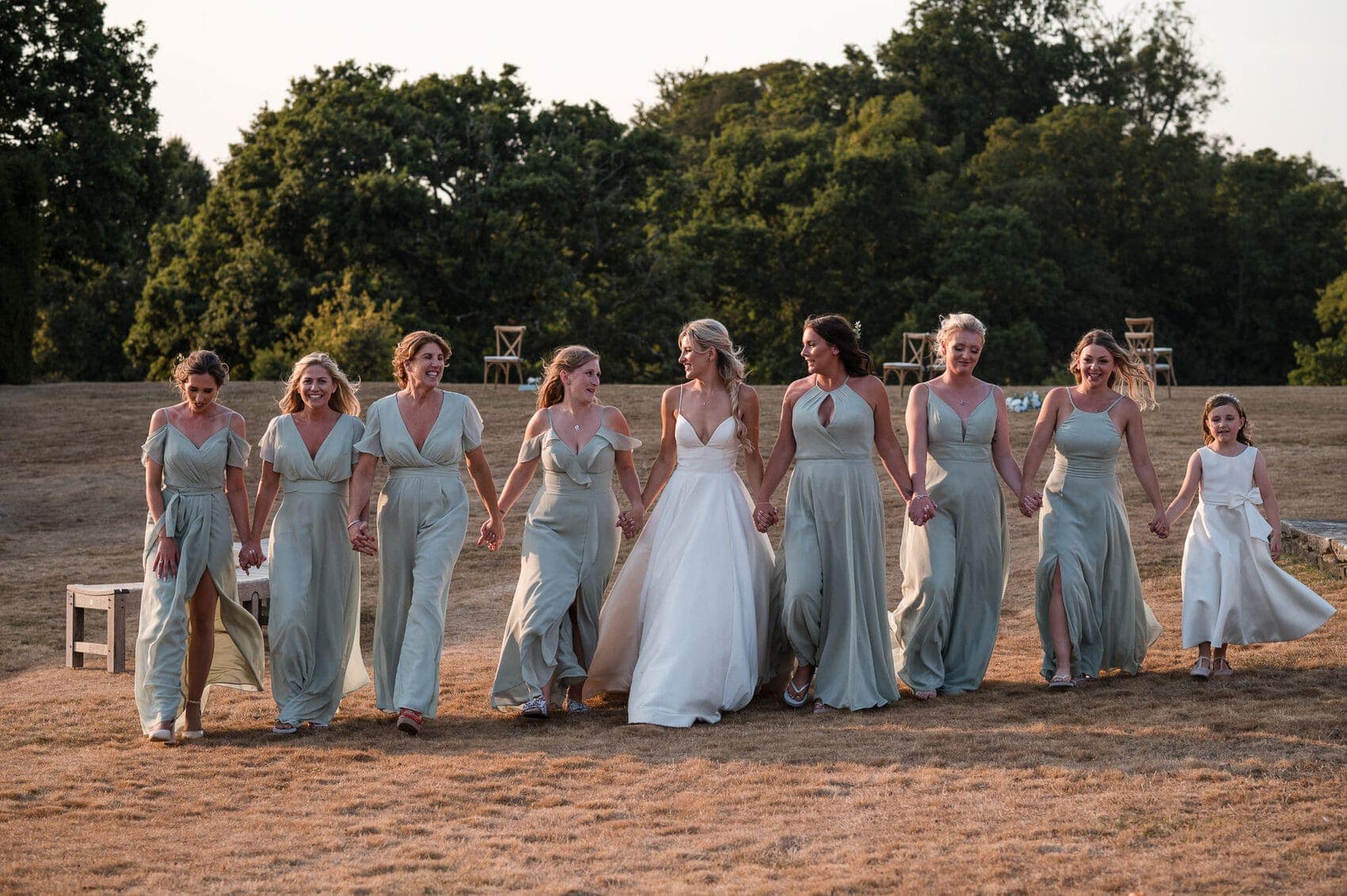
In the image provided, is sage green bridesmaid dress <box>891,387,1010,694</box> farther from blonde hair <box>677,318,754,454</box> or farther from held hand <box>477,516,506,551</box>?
held hand <box>477,516,506,551</box>

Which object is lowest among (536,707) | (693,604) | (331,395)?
(536,707)

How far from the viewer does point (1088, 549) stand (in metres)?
7.45

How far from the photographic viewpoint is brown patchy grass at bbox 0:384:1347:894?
4.75 metres

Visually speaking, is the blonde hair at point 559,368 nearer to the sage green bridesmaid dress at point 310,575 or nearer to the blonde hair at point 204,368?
the sage green bridesmaid dress at point 310,575

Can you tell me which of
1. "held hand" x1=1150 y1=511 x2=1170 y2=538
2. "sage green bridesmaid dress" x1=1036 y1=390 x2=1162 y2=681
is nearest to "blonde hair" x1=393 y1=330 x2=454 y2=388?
"sage green bridesmaid dress" x1=1036 y1=390 x2=1162 y2=681

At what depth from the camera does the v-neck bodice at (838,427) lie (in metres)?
7.18

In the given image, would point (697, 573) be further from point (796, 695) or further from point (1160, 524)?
point (1160, 524)

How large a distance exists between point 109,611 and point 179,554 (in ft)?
7.34

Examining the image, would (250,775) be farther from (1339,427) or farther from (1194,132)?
(1194,132)

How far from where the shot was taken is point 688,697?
6.88 m

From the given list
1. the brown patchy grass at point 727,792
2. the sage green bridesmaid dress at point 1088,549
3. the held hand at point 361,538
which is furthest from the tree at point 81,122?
the sage green bridesmaid dress at point 1088,549

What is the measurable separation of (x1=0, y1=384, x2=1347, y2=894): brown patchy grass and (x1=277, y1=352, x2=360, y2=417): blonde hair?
4.82 feet

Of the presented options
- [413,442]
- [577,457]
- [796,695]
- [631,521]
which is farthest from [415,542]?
[796,695]

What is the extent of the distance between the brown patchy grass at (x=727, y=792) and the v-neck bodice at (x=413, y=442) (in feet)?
3.97
